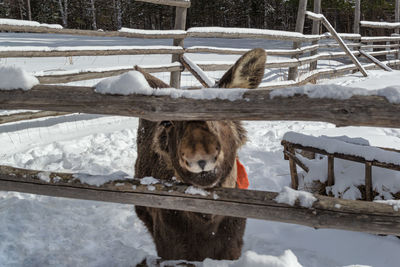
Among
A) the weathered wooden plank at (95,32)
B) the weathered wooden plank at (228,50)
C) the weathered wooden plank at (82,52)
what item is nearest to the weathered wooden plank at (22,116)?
the weathered wooden plank at (82,52)

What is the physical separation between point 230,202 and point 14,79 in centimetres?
140

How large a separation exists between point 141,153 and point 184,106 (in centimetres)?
144

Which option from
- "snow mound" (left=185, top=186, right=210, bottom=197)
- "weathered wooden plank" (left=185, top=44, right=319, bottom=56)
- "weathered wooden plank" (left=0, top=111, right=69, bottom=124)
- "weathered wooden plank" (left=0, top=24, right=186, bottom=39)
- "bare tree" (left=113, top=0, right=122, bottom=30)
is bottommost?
"weathered wooden plank" (left=0, top=111, right=69, bottom=124)

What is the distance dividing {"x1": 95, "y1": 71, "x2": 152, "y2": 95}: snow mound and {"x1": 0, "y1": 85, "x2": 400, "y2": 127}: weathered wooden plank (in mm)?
26

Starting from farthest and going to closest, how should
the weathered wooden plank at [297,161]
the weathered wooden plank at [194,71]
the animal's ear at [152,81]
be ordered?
the weathered wooden plank at [194,71] < the weathered wooden plank at [297,161] < the animal's ear at [152,81]

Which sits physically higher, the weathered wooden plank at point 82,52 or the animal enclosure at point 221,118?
the weathered wooden plank at point 82,52

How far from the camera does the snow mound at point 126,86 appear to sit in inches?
64.1

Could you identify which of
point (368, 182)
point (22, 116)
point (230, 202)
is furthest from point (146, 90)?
point (22, 116)

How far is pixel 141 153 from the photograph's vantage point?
2900 mm

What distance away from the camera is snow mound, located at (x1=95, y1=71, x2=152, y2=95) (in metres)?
1.63

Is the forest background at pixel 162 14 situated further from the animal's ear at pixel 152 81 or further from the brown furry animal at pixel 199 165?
the brown furry animal at pixel 199 165

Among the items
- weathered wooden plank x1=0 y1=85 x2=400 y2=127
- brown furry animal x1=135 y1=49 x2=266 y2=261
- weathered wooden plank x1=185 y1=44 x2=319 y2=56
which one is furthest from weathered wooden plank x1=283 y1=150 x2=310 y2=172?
weathered wooden plank x1=185 y1=44 x2=319 y2=56

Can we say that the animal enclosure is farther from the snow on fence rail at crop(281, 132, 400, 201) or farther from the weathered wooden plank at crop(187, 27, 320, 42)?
the weathered wooden plank at crop(187, 27, 320, 42)

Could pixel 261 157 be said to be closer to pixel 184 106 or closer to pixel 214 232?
pixel 214 232
